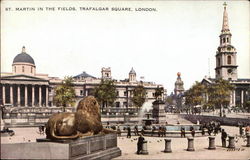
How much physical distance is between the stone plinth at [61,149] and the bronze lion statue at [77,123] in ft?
1.28

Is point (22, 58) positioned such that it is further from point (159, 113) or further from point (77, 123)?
point (77, 123)

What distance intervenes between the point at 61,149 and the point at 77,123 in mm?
1741

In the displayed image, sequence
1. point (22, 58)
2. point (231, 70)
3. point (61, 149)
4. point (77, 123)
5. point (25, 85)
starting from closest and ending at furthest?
1. point (61, 149)
2. point (77, 123)
3. point (25, 85)
4. point (22, 58)
5. point (231, 70)

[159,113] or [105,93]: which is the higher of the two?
[105,93]

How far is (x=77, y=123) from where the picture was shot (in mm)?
13703

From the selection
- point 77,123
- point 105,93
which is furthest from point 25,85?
point 77,123

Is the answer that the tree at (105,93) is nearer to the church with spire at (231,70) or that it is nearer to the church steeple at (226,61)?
the church with spire at (231,70)

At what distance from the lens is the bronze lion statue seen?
1310cm

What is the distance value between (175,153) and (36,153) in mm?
8275

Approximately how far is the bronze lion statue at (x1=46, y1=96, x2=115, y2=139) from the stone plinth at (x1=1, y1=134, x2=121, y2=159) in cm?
39

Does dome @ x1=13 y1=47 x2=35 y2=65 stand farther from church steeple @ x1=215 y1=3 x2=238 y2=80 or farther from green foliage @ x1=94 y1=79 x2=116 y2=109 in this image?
church steeple @ x1=215 y1=3 x2=238 y2=80

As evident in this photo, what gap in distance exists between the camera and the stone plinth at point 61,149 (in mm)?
12227

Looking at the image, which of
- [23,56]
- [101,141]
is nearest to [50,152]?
[101,141]

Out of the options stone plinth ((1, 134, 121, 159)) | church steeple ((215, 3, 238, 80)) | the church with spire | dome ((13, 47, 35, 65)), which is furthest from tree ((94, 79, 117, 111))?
stone plinth ((1, 134, 121, 159))
